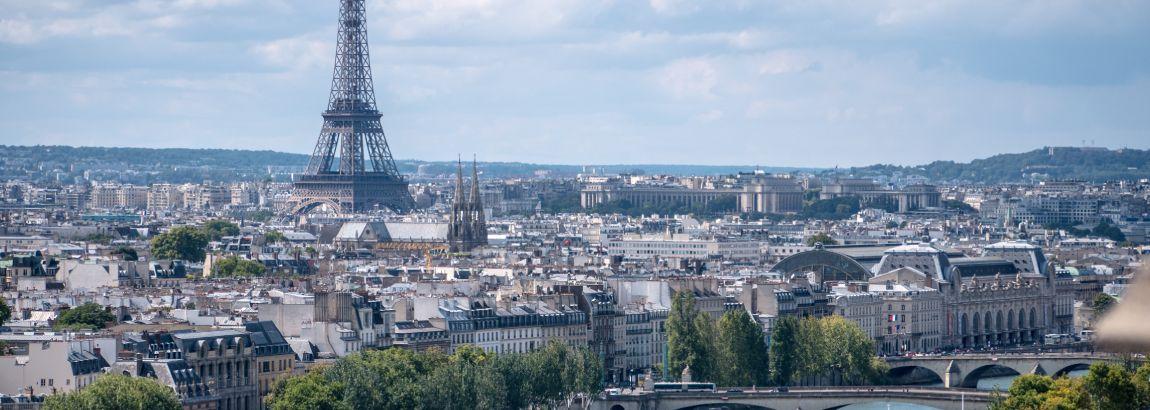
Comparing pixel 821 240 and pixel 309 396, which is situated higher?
pixel 309 396

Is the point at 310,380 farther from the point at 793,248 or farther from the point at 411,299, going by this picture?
the point at 793,248

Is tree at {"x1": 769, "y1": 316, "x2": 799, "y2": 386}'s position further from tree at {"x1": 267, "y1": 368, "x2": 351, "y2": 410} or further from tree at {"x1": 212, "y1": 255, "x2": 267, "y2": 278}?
tree at {"x1": 212, "y1": 255, "x2": 267, "y2": 278}

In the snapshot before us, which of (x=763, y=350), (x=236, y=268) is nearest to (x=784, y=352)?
(x=763, y=350)

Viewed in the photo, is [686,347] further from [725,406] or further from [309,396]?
[309,396]

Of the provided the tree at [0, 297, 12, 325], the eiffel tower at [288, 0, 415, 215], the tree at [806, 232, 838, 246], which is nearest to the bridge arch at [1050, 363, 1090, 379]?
the tree at [0, 297, 12, 325]

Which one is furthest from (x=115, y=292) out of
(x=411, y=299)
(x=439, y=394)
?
(x=439, y=394)

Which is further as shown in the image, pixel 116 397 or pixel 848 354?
pixel 848 354
